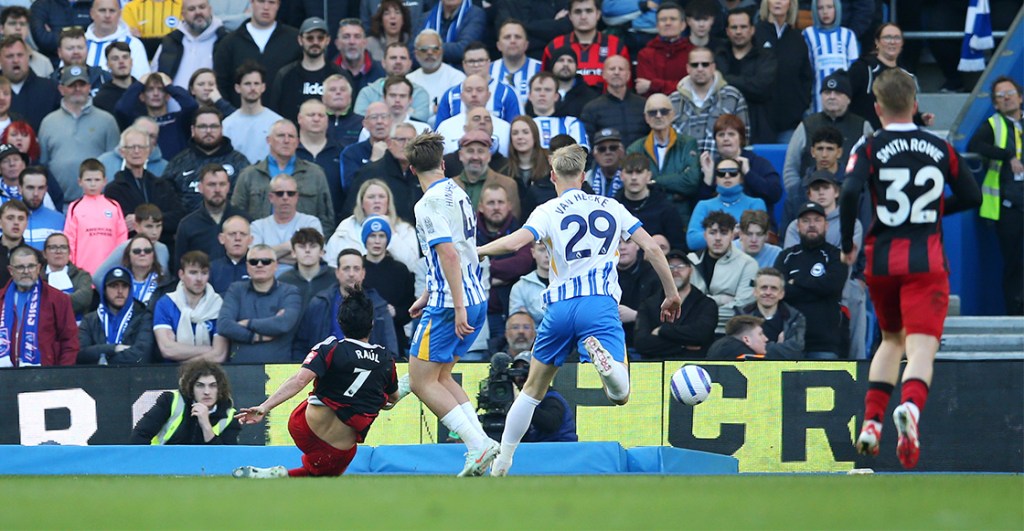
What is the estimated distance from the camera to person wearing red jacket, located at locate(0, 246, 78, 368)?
48.2ft

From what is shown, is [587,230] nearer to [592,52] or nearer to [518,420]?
[518,420]

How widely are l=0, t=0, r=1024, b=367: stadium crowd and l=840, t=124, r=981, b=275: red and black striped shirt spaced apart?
205 inches

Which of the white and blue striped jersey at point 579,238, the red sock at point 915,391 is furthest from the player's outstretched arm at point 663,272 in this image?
the red sock at point 915,391

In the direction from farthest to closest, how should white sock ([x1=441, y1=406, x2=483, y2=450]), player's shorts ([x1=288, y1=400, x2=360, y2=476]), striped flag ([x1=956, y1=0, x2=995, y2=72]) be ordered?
striped flag ([x1=956, y1=0, x2=995, y2=72])
player's shorts ([x1=288, y1=400, x2=360, y2=476])
white sock ([x1=441, y1=406, x2=483, y2=450])

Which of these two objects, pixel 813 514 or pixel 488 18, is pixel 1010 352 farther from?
pixel 813 514

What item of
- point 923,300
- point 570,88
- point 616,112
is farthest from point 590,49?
point 923,300

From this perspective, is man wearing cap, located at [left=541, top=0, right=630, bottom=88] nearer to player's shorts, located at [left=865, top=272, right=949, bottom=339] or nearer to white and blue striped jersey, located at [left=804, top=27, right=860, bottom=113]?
white and blue striped jersey, located at [left=804, top=27, right=860, bottom=113]

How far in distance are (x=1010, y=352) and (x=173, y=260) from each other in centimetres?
831

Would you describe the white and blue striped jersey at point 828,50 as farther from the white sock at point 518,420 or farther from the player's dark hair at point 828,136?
the white sock at point 518,420

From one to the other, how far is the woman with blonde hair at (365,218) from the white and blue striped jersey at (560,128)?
6.12ft

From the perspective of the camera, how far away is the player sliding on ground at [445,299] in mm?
11070

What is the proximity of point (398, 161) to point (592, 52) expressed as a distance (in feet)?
9.31

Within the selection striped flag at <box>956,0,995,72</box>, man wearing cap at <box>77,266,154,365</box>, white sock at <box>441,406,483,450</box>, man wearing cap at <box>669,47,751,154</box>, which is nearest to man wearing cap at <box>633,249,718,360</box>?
man wearing cap at <box>669,47,751,154</box>

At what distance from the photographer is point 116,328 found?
15.2 meters
